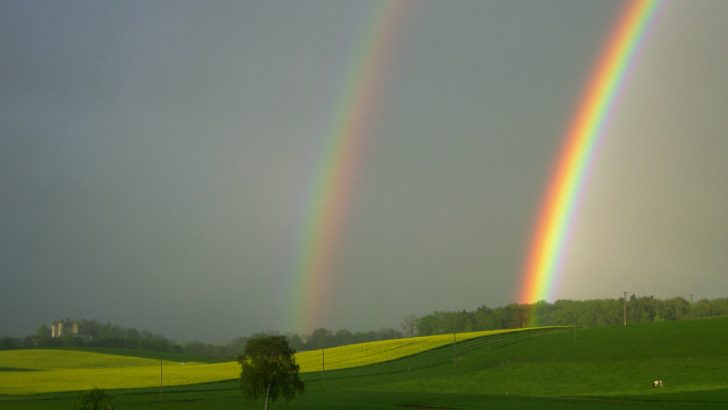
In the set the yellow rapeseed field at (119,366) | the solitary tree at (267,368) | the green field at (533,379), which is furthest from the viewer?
the yellow rapeseed field at (119,366)

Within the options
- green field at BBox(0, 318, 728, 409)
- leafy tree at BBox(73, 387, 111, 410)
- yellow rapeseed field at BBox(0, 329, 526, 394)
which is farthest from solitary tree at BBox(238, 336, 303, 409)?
yellow rapeseed field at BBox(0, 329, 526, 394)

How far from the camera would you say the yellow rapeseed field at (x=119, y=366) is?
9450 cm

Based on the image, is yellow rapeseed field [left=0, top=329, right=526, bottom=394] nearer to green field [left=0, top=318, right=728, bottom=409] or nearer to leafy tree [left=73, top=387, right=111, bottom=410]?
green field [left=0, top=318, right=728, bottom=409]

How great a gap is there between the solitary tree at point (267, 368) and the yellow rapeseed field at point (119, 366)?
126 feet

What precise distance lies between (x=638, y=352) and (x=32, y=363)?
10281 cm

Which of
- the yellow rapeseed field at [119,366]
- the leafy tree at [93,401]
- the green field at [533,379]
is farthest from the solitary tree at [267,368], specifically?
the yellow rapeseed field at [119,366]

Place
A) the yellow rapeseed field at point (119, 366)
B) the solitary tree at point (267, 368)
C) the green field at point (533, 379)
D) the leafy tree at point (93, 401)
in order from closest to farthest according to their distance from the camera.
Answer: the leafy tree at point (93, 401)
the solitary tree at point (267, 368)
the green field at point (533, 379)
the yellow rapeseed field at point (119, 366)

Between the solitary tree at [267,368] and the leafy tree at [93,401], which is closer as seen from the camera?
the leafy tree at [93,401]

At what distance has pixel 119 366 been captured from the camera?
443 ft

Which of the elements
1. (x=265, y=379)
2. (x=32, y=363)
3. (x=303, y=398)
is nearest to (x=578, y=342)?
(x=303, y=398)

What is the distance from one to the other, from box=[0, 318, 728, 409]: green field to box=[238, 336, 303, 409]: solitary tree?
5689mm

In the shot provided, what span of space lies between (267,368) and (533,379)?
37.4m

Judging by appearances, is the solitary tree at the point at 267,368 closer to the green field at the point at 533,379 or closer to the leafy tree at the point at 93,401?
the green field at the point at 533,379

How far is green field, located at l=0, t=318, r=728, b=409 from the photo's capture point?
64125 mm
